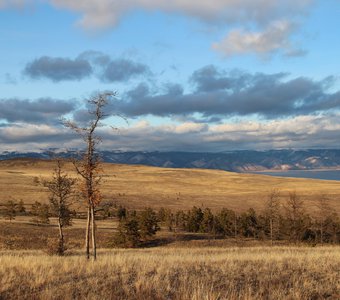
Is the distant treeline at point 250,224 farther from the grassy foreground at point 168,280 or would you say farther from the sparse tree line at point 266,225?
the grassy foreground at point 168,280

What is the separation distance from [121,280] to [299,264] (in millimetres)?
6848

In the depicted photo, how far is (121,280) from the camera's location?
40.6ft

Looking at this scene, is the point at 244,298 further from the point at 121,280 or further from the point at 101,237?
the point at 101,237

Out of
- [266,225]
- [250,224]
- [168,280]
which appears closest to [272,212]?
[266,225]

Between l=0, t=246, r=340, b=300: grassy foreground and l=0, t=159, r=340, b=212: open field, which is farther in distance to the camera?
l=0, t=159, r=340, b=212: open field

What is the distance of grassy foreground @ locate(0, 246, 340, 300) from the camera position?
11.2m

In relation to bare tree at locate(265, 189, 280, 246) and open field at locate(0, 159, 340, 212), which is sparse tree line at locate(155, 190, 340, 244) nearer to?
bare tree at locate(265, 189, 280, 246)

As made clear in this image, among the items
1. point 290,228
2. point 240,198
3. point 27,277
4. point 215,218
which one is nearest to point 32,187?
point 240,198

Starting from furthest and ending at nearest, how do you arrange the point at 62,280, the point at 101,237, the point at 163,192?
1. the point at 163,192
2. the point at 101,237
3. the point at 62,280

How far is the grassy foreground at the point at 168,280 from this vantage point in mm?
11180

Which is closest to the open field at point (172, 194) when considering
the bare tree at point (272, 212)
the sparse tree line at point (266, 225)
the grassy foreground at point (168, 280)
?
the sparse tree line at point (266, 225)

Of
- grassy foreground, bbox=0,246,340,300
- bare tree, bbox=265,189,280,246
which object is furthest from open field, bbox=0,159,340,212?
grassy foreground, bbox=0,246,340,300

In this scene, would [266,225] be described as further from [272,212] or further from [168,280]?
[168,280]

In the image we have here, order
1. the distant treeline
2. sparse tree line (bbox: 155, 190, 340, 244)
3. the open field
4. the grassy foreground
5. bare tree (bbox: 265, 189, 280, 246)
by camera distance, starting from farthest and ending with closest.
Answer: the open field < sparse tree line (bbox: 155, 190, 340, 244) < the distant treeline < bare tree (bbox: 265, 189, 280, 246) < the grassy foreground
